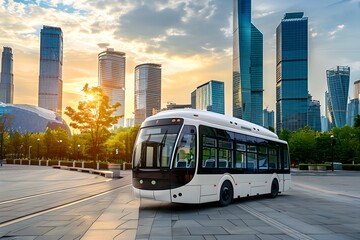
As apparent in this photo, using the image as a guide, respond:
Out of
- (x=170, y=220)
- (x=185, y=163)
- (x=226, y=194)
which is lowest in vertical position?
(x=170, y=220)

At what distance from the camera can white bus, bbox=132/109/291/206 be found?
1212 cm

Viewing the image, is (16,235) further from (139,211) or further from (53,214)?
(139,211)

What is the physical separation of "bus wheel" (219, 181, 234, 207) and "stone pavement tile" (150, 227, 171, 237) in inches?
184

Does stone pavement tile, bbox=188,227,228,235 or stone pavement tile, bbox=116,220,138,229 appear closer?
stone pavement tile, bbox=188,227,228,235

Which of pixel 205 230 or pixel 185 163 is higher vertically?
pixel 185 163

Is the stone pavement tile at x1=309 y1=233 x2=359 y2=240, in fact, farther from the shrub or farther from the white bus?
the shrub

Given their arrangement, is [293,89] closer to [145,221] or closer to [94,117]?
[94,117]

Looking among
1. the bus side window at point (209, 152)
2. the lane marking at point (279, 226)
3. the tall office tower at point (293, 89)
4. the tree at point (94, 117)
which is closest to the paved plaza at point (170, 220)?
the lane marking at point (279, 226)

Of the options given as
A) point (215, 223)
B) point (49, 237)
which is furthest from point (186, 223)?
point (49, 237)

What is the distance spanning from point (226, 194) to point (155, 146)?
3542mm

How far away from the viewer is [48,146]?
88.2 metres

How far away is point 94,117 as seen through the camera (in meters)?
49.2

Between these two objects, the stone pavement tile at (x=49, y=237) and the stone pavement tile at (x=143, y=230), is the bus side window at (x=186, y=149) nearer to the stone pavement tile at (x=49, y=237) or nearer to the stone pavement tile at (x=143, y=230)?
the stone pavement tile at (x=143, y=230)

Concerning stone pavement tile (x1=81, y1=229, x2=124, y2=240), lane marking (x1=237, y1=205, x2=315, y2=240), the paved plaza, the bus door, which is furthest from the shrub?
stone pavement tile (x1=81, y1=229, x2=124, y2=240)
